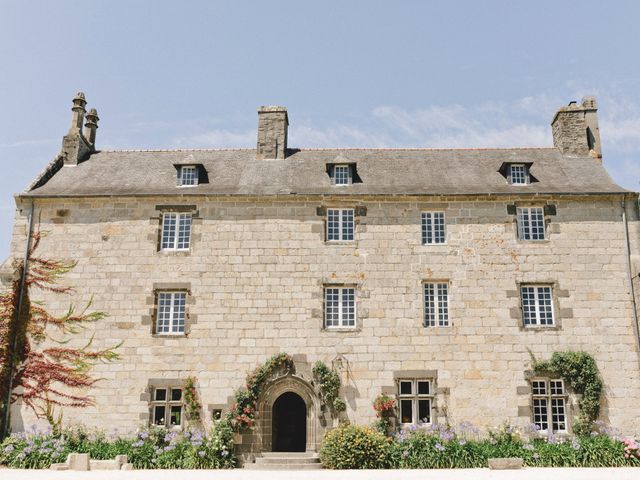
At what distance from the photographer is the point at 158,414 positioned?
1711cm

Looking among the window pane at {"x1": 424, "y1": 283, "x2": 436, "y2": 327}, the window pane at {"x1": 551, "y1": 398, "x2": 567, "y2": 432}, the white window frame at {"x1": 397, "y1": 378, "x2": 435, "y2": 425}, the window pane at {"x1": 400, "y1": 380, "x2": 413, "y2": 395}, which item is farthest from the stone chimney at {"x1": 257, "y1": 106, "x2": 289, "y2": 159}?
the window pane at {"x1": 551, "y1": 398, "x2": 567, "y2": 432}

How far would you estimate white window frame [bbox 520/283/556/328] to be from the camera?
1750 cm

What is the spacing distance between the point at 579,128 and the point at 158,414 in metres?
16.3

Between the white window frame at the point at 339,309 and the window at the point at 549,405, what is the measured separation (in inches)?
209

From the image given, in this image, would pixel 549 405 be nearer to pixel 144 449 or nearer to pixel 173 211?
pixel 144 449

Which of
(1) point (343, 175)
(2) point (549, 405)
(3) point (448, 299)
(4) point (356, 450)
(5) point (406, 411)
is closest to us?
(4) point (356, 450)

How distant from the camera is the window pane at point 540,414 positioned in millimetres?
16812

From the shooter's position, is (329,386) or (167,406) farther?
(167,406)

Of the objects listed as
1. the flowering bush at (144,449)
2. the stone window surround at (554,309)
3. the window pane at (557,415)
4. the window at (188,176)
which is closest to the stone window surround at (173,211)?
the window at (188,176)

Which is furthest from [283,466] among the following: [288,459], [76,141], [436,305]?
[76,141]

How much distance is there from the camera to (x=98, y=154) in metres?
21.7

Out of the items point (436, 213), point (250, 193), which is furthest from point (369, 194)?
point (250, 193)

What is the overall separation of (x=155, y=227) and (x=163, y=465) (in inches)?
266

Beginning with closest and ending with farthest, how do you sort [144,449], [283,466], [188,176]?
[283,466], [144,449], [188,176]
